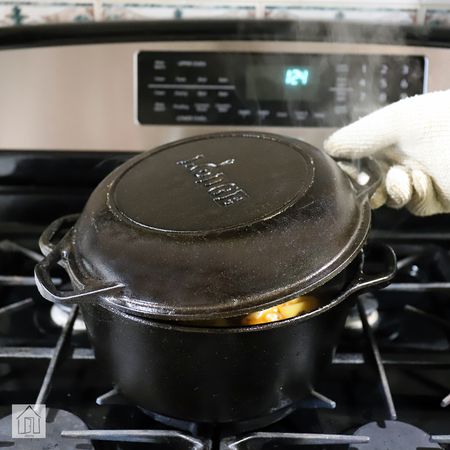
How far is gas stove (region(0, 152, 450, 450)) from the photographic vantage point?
0.55 meters

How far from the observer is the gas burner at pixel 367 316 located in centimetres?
70

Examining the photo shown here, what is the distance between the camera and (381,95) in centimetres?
76

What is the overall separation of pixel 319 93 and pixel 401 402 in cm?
38

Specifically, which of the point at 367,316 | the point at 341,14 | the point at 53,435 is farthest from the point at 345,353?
the point at 341,14

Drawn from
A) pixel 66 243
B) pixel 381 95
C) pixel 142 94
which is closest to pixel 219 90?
pixel 142 94

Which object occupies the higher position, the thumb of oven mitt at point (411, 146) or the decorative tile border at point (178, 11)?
the decorative tile border at point (178, 11)

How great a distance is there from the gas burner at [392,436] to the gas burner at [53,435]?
24 centimetres

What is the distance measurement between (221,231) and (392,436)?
238 mm

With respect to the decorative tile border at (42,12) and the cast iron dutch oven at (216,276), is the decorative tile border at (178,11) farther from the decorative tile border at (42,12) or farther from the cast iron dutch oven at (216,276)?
the cast iron dutch oven at (216,276)

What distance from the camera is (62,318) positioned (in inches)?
27.9

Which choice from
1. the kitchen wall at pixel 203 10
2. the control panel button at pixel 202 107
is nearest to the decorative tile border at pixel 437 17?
the kitchen wall at pixel 203 10

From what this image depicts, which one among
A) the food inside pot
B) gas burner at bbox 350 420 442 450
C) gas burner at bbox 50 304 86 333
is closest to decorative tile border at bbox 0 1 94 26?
gas burner at bbox 50 304 86 333

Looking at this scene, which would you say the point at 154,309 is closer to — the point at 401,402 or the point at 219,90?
the point at 401,402

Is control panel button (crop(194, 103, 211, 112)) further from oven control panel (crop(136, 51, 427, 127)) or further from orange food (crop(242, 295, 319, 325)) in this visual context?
orange food (crop(242, 295, 319, 325))
